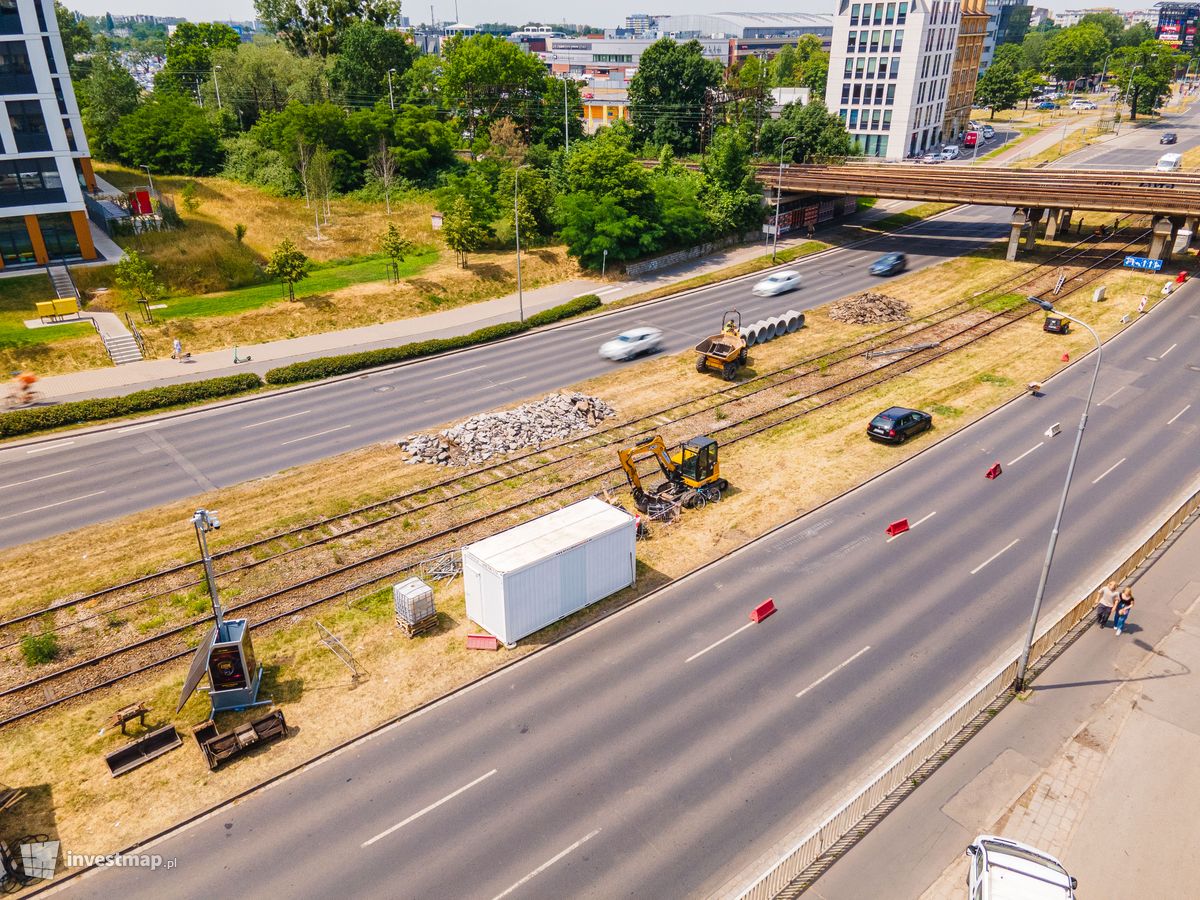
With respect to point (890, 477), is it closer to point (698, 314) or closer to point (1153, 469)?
point (1153, 469)

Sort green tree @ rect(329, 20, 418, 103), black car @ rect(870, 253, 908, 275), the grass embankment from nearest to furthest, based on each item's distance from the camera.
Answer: the grass embankment < black car @ rect(870, 253, 908, 275) < green tree @ rect(329, 20, 418, 103)

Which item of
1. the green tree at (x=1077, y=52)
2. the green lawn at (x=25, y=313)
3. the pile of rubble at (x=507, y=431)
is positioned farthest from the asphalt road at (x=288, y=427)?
the green tree at (x=1077, y=52)

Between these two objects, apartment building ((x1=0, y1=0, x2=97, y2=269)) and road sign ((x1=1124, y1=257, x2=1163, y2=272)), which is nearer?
apartment building ((x1=0, y1=0, x2=97, y2=269))

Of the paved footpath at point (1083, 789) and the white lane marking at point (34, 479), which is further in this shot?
the white lane marking at point (34, 479)

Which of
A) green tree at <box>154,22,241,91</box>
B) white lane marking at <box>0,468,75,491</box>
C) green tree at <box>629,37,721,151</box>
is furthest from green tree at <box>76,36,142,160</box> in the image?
white lane marking at <box>0,468,75,491</box>

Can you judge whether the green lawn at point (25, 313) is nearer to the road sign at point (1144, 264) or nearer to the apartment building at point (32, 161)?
the apartment building at point (32, 161)

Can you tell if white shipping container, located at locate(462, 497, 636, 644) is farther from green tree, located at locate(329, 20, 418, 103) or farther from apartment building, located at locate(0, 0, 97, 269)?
green tree, located at locate(329, 20, 418, 103)
